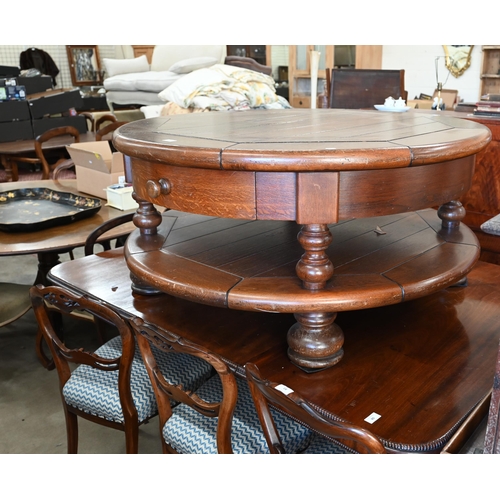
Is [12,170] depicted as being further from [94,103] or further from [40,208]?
[94,103]

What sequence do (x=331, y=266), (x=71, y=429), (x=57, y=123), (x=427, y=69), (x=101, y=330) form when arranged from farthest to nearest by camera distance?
1. (x=427, y=69)
2. (x=57, y=123)
3. (x=101, y=330)
4. (x=71, y=429)
5. (x=331, y=266)

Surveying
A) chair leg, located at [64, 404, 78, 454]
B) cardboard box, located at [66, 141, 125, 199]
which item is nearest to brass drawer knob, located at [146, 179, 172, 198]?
chair leg, located at [64, 404, 78, 454]

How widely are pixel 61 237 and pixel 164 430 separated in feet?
4.23

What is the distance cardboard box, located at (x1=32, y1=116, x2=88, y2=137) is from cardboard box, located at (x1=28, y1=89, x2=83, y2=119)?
0.06 meters

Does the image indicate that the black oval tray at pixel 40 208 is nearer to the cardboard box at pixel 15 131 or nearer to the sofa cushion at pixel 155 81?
the cardboard box at pixel 15 131

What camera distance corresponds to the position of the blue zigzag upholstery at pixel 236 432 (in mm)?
1405

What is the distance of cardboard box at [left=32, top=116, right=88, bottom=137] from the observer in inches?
205

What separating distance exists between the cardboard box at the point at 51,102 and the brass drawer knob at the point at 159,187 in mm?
4248

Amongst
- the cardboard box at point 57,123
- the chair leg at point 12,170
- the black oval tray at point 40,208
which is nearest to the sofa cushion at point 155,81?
the cardboard box at point 57,123

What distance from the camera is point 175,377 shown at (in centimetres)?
173

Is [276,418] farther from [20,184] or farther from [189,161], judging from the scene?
[20,184]

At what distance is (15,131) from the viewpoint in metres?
5.05

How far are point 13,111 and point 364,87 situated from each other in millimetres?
3382

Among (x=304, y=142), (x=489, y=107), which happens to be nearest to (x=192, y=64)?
(x=489, y=107)
